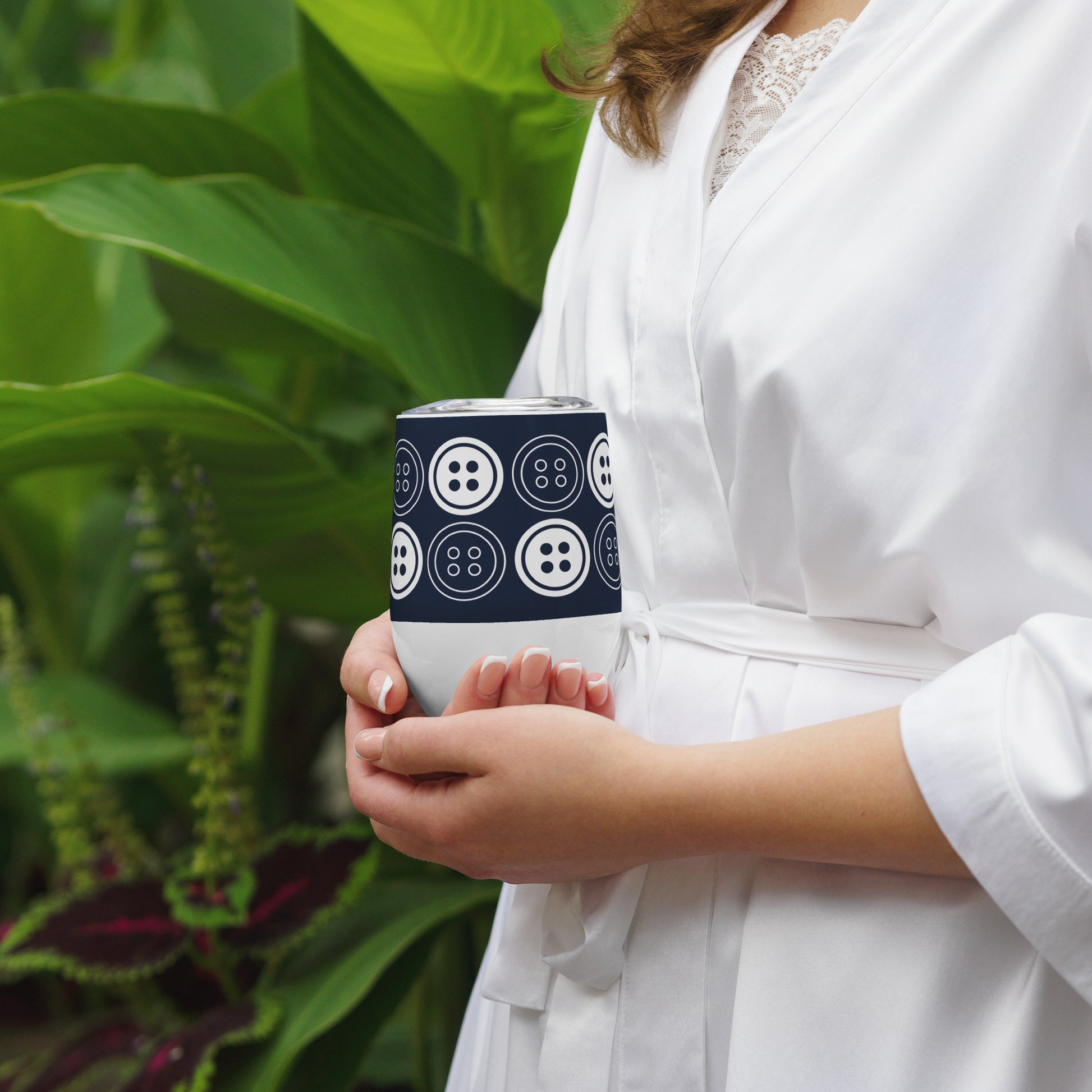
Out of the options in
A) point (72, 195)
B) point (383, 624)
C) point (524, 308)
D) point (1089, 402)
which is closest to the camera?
point (1089, 402)

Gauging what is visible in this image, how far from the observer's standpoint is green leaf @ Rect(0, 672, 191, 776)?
113cm

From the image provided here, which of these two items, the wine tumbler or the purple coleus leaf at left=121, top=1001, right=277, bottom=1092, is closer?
the wine tumbler

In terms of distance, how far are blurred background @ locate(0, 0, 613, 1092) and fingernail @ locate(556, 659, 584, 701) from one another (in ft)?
1.41

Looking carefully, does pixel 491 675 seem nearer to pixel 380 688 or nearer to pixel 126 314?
pixel 380 688

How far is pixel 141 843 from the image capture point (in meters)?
1.24

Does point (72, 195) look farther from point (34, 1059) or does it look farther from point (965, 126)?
point (34, 1059)

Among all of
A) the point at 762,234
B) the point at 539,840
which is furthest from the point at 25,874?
the point at 762,234

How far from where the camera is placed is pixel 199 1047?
2.87 ft

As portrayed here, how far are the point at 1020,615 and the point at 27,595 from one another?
4.58ft

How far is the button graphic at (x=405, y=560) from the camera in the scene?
434 millimetres

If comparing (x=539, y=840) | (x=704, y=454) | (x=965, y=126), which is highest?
(x=965, y=126)

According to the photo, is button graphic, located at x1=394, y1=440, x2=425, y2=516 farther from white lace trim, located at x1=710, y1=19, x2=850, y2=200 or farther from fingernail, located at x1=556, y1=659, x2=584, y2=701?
white lace trim, located at x1=710, y1=19, x2=850, y2=200

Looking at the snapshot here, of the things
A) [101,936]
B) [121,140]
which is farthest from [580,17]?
[101,936]

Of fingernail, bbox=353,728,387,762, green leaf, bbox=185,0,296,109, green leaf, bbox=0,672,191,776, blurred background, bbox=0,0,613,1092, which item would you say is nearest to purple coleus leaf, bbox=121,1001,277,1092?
blurred background, bbox=0,0,613,1092
